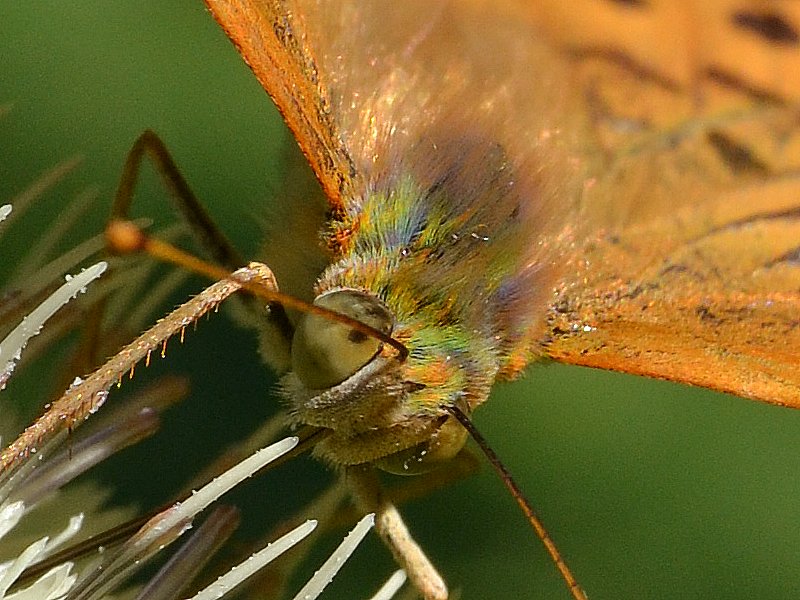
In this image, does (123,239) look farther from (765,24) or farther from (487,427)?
(487,427)

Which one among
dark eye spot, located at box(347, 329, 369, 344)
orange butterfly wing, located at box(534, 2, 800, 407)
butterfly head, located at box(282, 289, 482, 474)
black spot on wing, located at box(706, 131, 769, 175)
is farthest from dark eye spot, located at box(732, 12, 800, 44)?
dark eye spot, located at box(347, 329, 369, 344)

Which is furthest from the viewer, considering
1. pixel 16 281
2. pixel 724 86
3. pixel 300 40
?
pixel 724 86

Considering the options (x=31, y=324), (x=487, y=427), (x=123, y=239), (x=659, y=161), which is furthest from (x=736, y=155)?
A: (x=123, y=239)

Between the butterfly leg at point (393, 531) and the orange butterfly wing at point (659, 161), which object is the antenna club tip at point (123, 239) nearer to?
the orange butterfly wing at point (659, 161)

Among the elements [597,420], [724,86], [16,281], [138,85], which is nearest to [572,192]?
[724,86]

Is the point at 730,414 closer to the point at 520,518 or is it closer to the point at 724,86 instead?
the point at 520,518

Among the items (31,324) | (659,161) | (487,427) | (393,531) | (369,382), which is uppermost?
(31,324)
